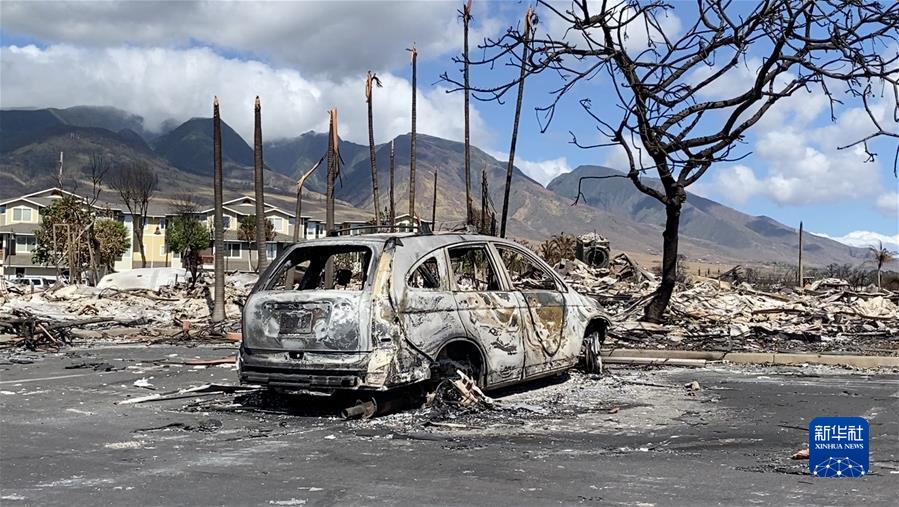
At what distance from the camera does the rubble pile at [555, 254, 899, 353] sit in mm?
15297

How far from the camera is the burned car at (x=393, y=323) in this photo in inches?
321

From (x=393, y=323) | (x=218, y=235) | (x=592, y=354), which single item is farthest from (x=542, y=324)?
(x=218, y=235)

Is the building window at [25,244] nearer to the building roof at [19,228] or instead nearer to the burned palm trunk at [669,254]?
the building roof at [19,228]

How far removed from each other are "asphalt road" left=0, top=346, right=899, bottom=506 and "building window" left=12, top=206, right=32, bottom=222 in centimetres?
9278

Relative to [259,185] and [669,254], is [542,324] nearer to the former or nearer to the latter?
[669,254]

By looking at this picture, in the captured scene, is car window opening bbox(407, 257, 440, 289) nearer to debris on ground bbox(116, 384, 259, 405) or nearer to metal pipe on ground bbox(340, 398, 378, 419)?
metal pipe on ground bbox(340, 398, 378, 419)

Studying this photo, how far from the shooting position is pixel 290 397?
31.1 feet

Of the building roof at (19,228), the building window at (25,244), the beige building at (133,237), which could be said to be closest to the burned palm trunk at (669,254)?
the beige building at (133,237)

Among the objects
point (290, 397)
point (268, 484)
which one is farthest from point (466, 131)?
point (268, 484)

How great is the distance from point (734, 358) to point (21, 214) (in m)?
95.5

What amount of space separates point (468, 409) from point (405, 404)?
65cm

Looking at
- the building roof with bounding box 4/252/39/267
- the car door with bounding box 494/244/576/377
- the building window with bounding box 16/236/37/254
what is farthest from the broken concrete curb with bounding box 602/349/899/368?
the building window with bounding box 16/236/37/254

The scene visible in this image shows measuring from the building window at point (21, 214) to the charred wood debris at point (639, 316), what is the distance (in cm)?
7028

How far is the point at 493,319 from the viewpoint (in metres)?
9.22
